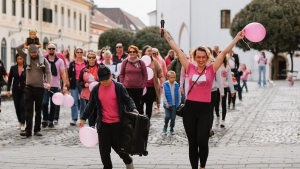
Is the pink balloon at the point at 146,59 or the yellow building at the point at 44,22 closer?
the pink balloon at the point at 146,59

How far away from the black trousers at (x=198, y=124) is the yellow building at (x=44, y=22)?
44380 mm

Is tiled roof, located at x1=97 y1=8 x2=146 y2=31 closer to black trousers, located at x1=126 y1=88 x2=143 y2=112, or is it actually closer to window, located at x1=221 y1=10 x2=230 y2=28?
window, located at x1=221 y1=10 x2=230 y2=28

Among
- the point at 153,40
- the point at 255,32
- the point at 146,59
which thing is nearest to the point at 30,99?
the point at 146,59

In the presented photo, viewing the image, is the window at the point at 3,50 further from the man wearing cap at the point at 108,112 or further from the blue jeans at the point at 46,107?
the man wearing cap at the point at 108,112

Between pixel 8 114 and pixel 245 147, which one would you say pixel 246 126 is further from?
pixel 8 114

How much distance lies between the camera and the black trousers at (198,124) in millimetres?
8797

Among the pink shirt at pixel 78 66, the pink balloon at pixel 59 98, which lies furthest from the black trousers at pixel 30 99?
the pink shirt at pixel 78 66

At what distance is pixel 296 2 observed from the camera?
60.6 metres

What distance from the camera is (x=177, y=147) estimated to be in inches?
481

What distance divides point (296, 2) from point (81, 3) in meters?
24.6

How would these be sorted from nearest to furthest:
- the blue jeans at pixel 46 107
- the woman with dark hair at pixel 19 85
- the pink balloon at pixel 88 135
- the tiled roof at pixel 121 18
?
the pink balloon at pixel 88 135, the woman with dark hair at pixel 19 85, the blue jeans at pixel 46 107, the tiled roof at pixel 121 18

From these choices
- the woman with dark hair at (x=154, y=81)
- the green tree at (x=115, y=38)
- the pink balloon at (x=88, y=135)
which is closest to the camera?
the pink balloon at (x=88, y=135)

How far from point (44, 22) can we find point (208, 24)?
20559 mm

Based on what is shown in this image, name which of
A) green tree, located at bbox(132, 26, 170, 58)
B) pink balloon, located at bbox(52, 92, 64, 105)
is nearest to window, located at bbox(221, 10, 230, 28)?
green tree, located at bbox(132, 26, 170, 58)
